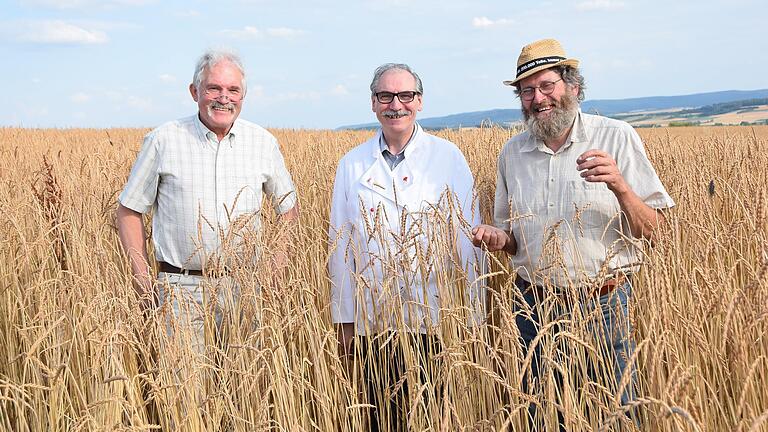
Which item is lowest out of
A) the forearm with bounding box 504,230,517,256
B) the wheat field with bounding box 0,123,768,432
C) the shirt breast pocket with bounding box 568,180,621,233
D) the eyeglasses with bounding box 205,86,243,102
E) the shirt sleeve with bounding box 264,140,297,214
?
the wheat field with bounding box 0,123,768,432

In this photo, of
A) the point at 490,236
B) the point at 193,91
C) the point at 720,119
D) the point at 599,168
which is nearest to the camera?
the point at 599,168

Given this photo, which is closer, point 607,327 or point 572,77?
point 607,327

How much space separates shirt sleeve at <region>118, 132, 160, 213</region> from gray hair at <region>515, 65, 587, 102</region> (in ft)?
4.38

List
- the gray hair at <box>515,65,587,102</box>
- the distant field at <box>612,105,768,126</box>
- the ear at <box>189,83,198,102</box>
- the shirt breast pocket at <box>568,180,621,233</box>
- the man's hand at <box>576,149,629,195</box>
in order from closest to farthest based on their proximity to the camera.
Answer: the man's hand at <box>576,149,629,195</box> < the shirt breast pocket at <box>568,180,621,233</box> < the gray hair at <box>515,65,587,102</box> < the ear at <box>189,83,198,102</box> < the distant field at <box>612,105,768,126</box>

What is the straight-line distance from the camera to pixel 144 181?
2.37 metres

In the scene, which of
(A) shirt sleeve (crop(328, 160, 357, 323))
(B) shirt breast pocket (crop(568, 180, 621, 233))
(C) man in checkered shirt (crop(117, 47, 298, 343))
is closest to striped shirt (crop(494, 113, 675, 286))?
(B) shirt breast pocket (crop(568, 180, 621, 233))

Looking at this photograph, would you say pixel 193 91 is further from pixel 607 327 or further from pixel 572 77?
pixel 607 327

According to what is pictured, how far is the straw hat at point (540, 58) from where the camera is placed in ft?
7.37

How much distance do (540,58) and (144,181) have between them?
1459 mm

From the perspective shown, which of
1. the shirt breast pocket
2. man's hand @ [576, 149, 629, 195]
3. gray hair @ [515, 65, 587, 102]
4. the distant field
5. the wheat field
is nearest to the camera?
the wheat field

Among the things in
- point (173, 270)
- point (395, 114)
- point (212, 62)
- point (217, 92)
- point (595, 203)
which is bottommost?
point (173, 270)

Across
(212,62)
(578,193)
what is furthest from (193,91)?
(578,193)

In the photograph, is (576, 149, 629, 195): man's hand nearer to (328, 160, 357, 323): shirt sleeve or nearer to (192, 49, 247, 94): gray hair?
(328, 160, 357, 323): shirt sleeve

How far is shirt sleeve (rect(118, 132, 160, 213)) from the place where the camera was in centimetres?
236
